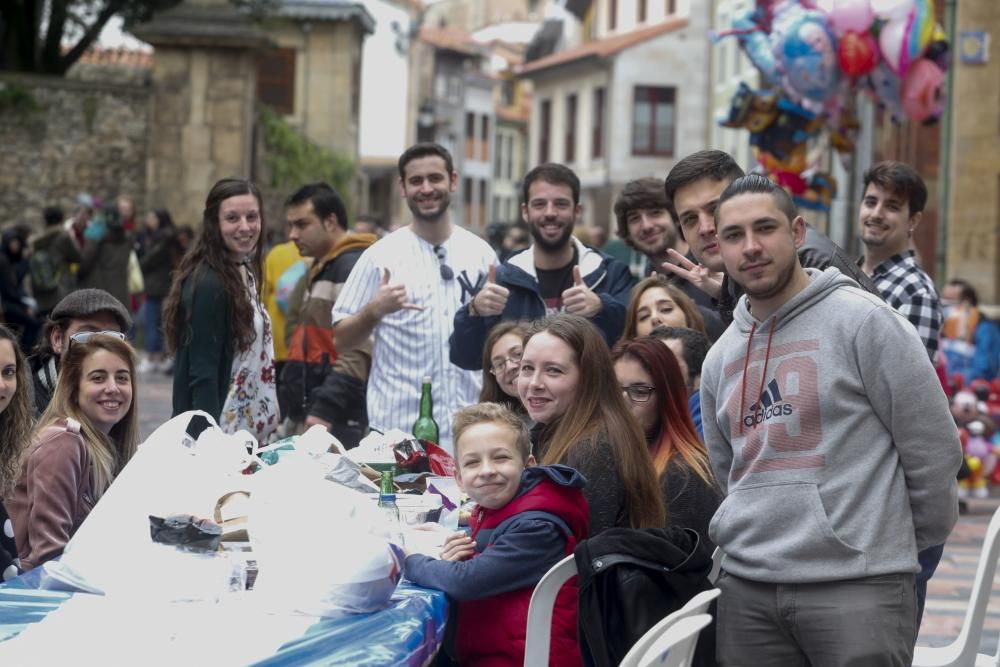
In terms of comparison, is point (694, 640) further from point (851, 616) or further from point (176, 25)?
point (176, 25)

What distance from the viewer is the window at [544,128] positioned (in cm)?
6738

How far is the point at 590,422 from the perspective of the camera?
5062 mm

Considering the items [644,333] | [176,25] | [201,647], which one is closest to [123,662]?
[201,647]

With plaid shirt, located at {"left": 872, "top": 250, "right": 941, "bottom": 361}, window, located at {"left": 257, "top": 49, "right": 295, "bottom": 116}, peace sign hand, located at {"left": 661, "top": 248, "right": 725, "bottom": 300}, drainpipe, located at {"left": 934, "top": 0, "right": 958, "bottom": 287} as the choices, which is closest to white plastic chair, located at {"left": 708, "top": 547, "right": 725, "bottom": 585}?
peace sign hand, located at {"left": 661, "top": 248, "right": 725, "bottom": 300}

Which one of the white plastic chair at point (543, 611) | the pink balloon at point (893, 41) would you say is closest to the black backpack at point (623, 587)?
the white plastic chair at point (543, 611)

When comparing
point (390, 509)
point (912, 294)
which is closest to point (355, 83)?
point (912, 294)

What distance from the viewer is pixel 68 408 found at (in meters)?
5.26

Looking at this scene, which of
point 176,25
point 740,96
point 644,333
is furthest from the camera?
point 176,25

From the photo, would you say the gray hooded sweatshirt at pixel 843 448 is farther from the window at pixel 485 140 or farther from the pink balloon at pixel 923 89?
the window at pixel 485 140

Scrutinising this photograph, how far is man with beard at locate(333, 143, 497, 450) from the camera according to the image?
7410 mm

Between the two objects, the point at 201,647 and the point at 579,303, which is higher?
the point at 579,303

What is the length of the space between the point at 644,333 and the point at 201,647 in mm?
3307

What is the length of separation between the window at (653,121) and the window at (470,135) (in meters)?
22.7

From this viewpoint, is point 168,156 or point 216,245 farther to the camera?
point 168,156
